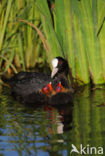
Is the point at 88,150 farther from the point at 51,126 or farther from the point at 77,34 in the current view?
the point at 77,34

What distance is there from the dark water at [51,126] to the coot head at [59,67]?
64cm

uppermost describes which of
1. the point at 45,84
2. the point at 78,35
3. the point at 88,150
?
the point at 78,35

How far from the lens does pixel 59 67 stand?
10.2 meters

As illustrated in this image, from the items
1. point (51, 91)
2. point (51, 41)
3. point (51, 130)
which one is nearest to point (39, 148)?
point (51, 130)

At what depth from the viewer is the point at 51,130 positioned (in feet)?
24.3

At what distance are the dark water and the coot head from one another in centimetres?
64

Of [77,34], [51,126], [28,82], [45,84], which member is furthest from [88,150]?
[77,34]

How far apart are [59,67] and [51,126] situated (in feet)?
8.80

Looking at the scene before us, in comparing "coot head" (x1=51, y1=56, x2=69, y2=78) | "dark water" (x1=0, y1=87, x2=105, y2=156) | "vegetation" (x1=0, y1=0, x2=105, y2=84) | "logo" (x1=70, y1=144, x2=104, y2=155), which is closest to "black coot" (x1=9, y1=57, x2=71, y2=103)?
"coot head" (x1=51, y1=56, x2=69, y2=78)

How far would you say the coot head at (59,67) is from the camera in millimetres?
10039

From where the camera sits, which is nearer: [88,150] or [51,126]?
[88,150]

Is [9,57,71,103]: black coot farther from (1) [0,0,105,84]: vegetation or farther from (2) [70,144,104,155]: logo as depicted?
(2) [70,144,104,155]: logo

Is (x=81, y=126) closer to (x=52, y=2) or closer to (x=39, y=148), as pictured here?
(x=39, y=148)

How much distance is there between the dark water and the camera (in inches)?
253
